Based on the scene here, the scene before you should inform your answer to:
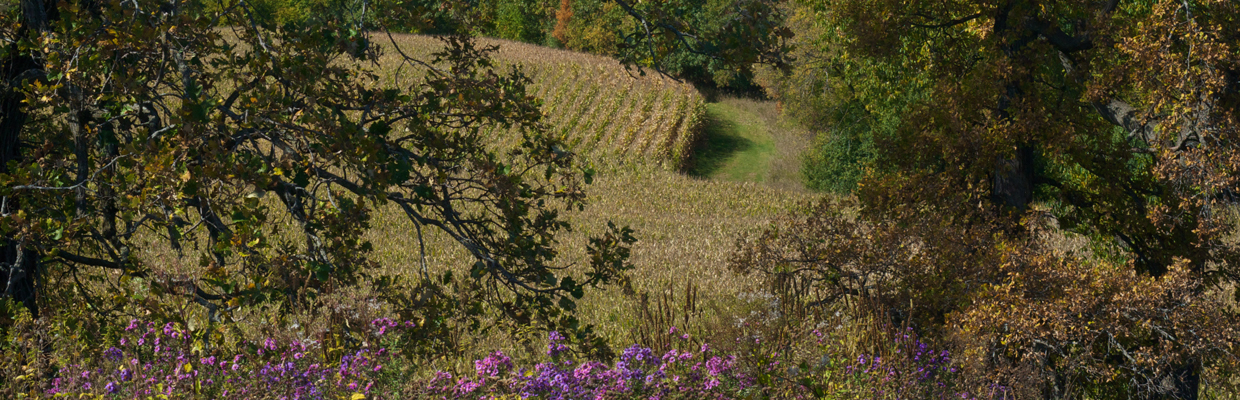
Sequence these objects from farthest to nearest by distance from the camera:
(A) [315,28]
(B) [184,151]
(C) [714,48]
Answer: (C) [714,48] < (A) [315,28] < (B) [184,151]

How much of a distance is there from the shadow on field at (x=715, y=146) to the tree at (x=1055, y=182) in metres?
24.0

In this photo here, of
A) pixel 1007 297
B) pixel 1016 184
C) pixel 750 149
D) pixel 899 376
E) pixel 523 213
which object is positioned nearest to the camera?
pixel 523 213

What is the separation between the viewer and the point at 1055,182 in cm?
869

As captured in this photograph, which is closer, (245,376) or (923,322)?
(245,376)

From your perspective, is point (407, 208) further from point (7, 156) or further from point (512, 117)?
point (7, 156)

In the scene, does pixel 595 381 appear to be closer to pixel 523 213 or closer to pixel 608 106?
pixel 523 213

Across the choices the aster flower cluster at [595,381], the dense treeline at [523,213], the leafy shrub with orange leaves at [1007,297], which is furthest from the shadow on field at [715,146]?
Answer: the aster flower cluster at [595,381]

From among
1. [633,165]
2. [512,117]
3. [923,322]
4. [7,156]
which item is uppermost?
[512,117]

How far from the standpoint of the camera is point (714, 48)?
197 inches

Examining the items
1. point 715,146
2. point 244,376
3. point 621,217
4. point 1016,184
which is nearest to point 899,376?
point 244,376

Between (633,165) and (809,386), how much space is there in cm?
2454

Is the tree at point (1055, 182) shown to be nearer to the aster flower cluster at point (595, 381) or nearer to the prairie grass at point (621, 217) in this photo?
the prairie grass at point (621, 217)

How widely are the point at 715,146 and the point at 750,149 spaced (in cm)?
150

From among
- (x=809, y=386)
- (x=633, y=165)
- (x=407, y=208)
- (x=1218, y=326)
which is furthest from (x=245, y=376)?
(x=633, y=165)
